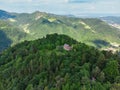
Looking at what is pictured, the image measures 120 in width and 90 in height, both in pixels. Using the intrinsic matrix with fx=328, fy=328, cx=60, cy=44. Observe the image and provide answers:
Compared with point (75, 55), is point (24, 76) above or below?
below

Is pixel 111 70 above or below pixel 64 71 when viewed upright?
above

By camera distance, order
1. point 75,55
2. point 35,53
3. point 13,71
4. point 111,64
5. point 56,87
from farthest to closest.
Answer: point 35,53 < point 13,71 < point 75,55 < point 111,64 < point 56,87

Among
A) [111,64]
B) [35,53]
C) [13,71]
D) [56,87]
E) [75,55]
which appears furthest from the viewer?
[35,53]

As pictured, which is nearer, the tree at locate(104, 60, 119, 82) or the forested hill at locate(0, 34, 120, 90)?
the forested hill at locate(0, 34, 120, 90)

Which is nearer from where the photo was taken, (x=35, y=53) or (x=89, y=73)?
(x=89, y=73)

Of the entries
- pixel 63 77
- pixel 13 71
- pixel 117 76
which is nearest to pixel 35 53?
pixel 13 71

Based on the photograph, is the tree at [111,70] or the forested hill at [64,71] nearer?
the forested hill at [64,71]

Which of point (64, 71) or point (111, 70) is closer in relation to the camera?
point (111, 70)

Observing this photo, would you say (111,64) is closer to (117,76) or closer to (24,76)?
(117,76)
